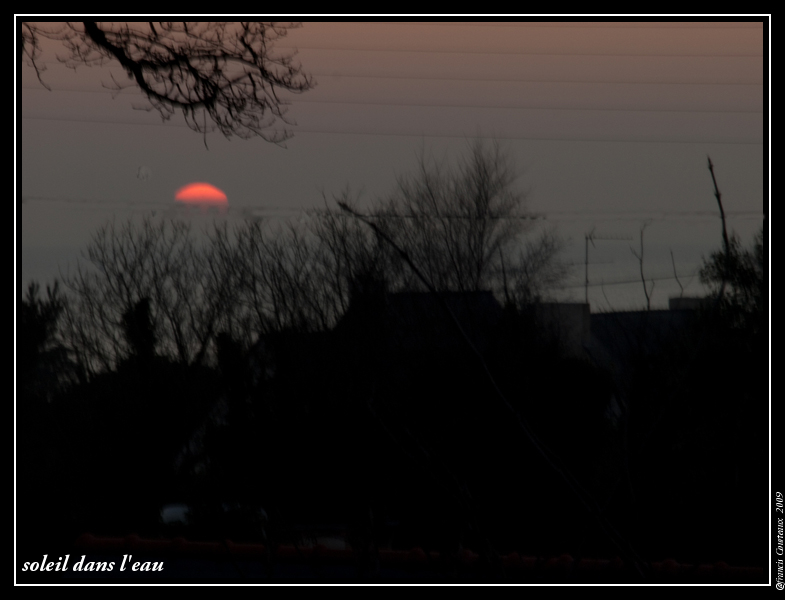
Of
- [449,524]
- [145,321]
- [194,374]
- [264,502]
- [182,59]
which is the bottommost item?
[264,502]

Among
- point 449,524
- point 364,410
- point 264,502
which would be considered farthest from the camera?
point 364,410

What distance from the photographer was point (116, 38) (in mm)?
3859

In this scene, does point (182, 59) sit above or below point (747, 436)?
above

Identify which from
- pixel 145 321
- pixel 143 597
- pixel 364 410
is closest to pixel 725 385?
pixel 364 410

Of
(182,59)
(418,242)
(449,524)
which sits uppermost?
(182,59)

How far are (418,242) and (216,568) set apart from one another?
6.01m

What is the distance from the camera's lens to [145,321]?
993 cm

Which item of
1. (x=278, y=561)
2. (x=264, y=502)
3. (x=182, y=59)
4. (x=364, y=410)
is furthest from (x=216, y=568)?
(x=364, y=410)
